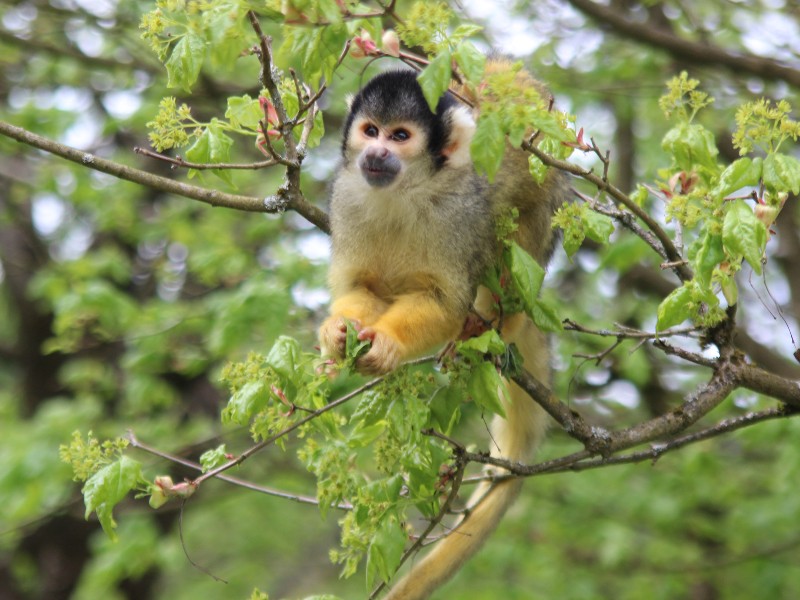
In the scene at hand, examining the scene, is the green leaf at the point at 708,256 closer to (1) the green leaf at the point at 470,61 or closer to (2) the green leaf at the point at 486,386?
(2) the green leaf at the point at 486,386

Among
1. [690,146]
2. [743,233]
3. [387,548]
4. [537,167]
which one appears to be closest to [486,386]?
[387,548]

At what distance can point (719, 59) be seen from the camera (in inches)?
229

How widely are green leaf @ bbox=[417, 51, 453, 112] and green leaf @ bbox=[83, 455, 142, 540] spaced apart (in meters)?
1.38

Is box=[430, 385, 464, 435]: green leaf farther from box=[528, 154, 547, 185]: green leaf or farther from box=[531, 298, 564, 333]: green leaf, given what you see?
box=[528, 154, 547, 185]: green leaf

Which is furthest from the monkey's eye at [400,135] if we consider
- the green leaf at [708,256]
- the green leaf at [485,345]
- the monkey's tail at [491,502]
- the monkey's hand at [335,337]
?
the green leaf at [708,256]

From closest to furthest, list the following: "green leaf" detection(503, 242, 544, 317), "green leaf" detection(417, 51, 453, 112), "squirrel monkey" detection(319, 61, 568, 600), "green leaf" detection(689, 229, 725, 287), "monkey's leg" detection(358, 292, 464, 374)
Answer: "green leaf" detection(417, 51, 453, 112)
"green leaf" detection(689, 229, 725, 287)
"green leaf" detection(503, 242, 544, 317)
"monkey's leg" detection(358, 292, 464, 374)
"squirrel monkey" detection(319, 61, 568, 600)

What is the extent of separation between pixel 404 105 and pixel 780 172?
154 cm

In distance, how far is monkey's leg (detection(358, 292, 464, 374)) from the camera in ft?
10.9

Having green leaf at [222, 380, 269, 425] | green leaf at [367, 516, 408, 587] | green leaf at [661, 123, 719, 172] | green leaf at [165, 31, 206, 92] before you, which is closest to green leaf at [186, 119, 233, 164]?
green leaf at [165, 31, 206, 92]

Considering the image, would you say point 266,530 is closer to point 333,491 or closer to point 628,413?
point 628,413

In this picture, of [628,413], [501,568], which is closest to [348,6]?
[628,413]

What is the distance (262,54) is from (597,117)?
634 centimetres

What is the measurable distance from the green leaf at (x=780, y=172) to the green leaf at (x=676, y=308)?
1.23ft

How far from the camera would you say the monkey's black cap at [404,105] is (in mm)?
3709
